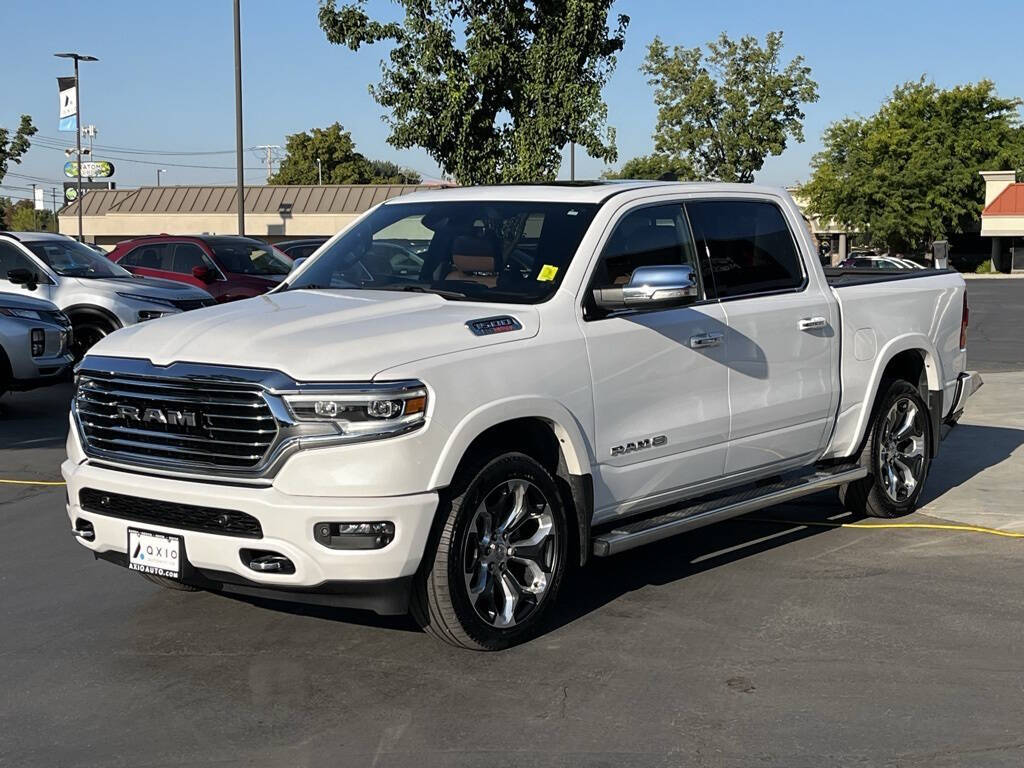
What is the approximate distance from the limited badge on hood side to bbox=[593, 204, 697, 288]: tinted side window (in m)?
0.59

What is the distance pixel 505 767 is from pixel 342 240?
11.2 ft

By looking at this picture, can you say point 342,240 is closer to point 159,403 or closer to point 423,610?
point 159,403

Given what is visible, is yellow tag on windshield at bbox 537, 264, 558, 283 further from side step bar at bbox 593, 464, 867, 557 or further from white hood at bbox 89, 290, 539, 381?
side step bar at bbox 593, 464, 867, 557

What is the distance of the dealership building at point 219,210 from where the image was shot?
213 ft

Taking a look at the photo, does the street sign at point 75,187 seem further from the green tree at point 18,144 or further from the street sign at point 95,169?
the green tree at point 18,144

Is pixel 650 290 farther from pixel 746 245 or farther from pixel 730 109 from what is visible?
pixel 730 109

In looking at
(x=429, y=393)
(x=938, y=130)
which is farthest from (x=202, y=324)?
(x=938, y=130)

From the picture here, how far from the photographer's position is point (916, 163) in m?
76.4

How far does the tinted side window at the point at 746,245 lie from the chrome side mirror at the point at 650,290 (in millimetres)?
823

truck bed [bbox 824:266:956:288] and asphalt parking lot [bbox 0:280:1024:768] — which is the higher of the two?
truck bed [bbox 824:266:956:288]

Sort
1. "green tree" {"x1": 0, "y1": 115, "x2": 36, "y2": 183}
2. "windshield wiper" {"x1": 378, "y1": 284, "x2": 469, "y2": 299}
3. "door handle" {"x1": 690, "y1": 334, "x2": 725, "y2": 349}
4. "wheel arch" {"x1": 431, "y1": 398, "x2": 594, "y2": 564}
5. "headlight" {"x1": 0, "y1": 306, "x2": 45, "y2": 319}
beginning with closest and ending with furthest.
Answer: "wheel arch" {"x1": 431, "y1": 398, "x2": 594, "y2": 564} → "windshield wiper" {"x1": 378, "y1": 284, "x2": 469, "y2": 299} → "door handle" {"x1": 690, "y1": 334, "x2": 725, "y2": 349} → "headlight" {"x1": 0, "y1": 306, "x2": 45, "y2": 319} → "green tree" {"x1": 0, "y1": 115, "x2": 36, "y2": 183}

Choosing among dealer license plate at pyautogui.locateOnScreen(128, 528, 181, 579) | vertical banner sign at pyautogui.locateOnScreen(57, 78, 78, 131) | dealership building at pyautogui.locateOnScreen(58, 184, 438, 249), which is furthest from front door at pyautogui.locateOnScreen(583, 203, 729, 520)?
dealership building at pyautogui.locateOnScreen(58, 184, 438, 249)

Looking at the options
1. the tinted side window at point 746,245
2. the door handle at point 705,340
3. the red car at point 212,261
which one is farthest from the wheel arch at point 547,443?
the red car at point 212,261

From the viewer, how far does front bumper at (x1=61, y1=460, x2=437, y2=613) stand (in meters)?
4.94
